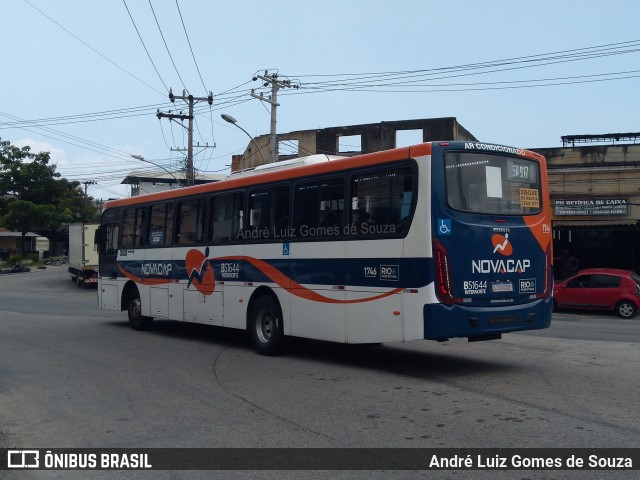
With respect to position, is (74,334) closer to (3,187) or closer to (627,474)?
(627,474)

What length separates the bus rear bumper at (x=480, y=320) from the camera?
924 cm

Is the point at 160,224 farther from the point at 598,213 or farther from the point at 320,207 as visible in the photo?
the point at 598,213

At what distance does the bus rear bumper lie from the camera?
924cm

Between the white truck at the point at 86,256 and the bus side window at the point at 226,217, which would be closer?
the bus side window at the point at 226,217

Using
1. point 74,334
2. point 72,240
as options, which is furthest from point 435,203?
point 72,240

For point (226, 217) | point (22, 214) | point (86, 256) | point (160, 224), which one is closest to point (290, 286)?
point (226, 217)

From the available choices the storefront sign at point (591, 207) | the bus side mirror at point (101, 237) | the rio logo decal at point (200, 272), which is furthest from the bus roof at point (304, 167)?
the storefront sign at point (591, 207)

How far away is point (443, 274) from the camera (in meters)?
9.30

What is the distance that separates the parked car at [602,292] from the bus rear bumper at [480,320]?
43.0 feet

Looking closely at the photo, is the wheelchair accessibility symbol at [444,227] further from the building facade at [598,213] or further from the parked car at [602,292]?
the building facade at [598,213]

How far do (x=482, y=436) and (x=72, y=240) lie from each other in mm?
36356

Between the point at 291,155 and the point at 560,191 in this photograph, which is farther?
the point at 291,155

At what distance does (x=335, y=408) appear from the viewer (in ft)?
26.6

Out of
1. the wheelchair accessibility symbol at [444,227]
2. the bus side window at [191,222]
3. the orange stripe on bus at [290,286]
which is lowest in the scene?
the orange stripe on bus at [290,286]
